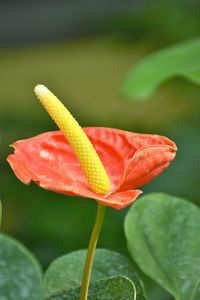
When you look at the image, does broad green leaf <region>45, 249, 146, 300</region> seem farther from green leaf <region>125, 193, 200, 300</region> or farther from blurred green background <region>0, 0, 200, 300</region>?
blurred green background <region>0, 0, 200, 300</region>

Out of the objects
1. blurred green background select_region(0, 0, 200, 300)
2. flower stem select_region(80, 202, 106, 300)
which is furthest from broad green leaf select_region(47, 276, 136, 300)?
blurred green background select_region(0, 0, 200, 300)

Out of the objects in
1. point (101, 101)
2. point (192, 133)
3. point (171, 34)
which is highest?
point (171, 34)

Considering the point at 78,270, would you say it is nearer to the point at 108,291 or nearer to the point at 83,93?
the point at 108,291

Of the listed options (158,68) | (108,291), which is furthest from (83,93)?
(108,291)

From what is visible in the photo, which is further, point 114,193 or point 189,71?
point 189,71

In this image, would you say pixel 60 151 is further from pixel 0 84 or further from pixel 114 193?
pixel 0 84

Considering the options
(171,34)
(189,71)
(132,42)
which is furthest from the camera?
(132,42)

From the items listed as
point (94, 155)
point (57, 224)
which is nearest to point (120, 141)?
point (94, 155)
